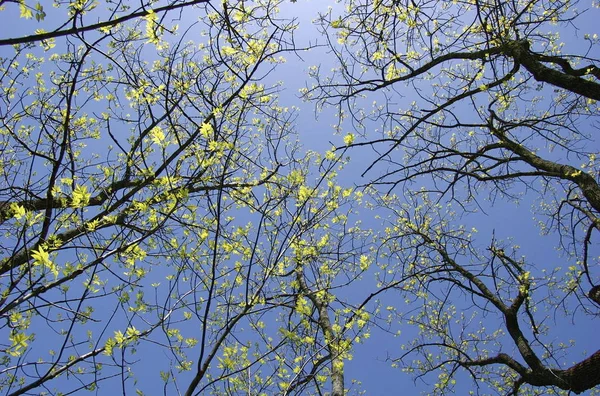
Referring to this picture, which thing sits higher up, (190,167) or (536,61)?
(190,167)

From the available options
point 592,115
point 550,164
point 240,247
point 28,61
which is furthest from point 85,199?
point 592,115

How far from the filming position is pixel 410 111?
5672mm

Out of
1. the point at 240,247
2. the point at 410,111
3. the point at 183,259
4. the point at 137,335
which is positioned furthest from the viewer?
the point at 410,111

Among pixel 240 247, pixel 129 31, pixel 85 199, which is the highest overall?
pixel 129 31

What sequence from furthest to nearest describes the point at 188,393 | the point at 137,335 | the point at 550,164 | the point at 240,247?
the point at 550,164 → the point at 240,247 → the point at 137,335 → the point at 188,393

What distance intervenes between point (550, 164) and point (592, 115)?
0.88 m

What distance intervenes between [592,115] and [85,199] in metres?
5.52

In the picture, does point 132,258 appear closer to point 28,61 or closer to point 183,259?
point 183,259

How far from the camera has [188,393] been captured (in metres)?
2.18

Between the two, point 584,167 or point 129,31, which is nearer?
point 129,31

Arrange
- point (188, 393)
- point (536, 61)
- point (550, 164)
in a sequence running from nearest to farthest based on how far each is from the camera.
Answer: point (188, 393) < point (536, 61) < point (550, 164)

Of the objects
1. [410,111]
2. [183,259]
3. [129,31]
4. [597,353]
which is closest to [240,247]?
[183,259]

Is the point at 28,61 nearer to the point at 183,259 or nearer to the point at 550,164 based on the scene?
the point at 183,259

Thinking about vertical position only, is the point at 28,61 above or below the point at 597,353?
above
